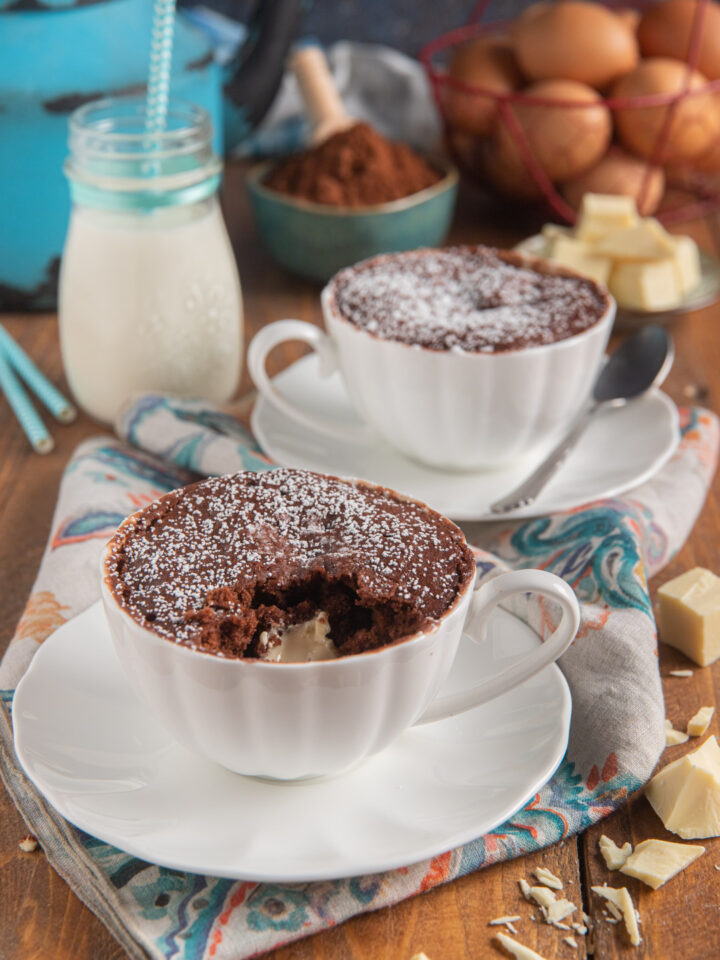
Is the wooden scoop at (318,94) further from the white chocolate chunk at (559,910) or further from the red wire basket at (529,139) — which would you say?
the white chocolate chunk at (559,910)

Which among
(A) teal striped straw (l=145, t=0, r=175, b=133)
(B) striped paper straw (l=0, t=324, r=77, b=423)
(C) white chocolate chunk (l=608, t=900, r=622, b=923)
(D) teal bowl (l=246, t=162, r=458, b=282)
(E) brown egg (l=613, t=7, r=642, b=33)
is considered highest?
(A) teal striped straw (l=145, t=0, r=175, b=133)

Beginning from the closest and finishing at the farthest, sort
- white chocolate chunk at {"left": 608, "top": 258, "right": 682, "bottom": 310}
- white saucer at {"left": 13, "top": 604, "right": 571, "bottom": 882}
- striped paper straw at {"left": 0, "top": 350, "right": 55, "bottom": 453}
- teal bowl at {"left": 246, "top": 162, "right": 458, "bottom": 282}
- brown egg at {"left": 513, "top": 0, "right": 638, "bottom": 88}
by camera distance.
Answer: white saucer at {"left": 13, "top": 604, "right": 571, "bottom": 882} < striped paper straw at {"left": 0, "top": 350, "right": 55, "bottom": 453} < white chocolate chunk at {"left": 608, "top": 258, "right": 682, "bottom": 310} < teal bowl at {"left": 246, "top": 162, "right": 458, "bottom": 282} < brown egg at {"left": 513, "top": 0, "right": 638, "bottom": 88}

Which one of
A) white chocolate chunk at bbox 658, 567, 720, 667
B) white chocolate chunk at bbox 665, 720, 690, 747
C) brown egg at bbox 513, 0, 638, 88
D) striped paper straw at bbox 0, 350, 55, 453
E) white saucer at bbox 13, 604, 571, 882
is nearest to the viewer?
white saucer at bbox 13, 604, 571, 882

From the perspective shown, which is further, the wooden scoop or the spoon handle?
the wooden scoop

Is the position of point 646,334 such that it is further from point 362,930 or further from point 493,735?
point 362,930

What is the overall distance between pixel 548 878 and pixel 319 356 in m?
0.88

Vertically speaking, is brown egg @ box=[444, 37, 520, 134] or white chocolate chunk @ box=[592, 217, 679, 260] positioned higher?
brown egg @ box=[444, 37, 520, 134]

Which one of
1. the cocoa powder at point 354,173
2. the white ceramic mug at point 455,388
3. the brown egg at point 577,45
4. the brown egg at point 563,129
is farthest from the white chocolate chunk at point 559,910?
the brown egg at point 577,45

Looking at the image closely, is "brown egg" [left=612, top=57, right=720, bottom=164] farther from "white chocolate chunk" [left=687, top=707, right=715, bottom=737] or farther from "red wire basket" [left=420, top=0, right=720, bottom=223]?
"white chocolate chunk" [left=687, top=707, right=715, bottom=737]

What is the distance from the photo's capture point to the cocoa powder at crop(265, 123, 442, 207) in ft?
7.24

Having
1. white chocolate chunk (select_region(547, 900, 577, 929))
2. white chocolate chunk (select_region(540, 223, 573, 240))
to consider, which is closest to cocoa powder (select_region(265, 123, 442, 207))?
white chocolate chunk (select_region(540, 223, 573, 240))

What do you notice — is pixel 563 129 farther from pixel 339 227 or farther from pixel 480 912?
pixel 480 912

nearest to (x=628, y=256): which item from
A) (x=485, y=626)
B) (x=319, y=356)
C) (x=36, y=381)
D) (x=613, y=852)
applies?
(x=319, y=356)

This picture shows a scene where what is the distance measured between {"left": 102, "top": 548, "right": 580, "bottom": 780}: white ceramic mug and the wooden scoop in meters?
1.65
